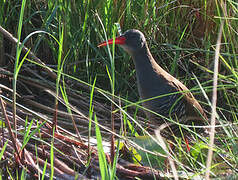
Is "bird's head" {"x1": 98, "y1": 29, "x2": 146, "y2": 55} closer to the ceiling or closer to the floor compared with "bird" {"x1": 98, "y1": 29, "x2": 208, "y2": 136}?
closer to the ceiling

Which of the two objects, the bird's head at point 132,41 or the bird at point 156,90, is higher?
the bird's head at point 132,41

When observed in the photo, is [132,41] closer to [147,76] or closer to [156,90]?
[147,76]

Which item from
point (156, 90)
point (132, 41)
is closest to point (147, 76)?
point (156, 90)

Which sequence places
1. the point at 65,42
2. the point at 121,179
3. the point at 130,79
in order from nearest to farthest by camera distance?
the point at 121,179, the point at 65,42, the point at 130,79

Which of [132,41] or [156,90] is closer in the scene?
[156,90]

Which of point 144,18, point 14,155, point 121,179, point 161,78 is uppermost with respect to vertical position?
point 144,18

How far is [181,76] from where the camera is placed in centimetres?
377

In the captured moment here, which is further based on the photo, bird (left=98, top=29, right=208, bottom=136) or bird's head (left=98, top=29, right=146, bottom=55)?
bird's head (left=98, top=29, right=146, bottom=55)

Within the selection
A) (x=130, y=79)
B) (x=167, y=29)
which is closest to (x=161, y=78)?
(x=130, y=79)

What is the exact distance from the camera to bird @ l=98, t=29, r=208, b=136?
9.35 ft

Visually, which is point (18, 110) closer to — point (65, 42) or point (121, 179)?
point (65, 42)

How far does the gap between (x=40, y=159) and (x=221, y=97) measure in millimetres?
1696

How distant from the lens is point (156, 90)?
288 centimetres

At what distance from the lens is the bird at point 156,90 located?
2850 mm
